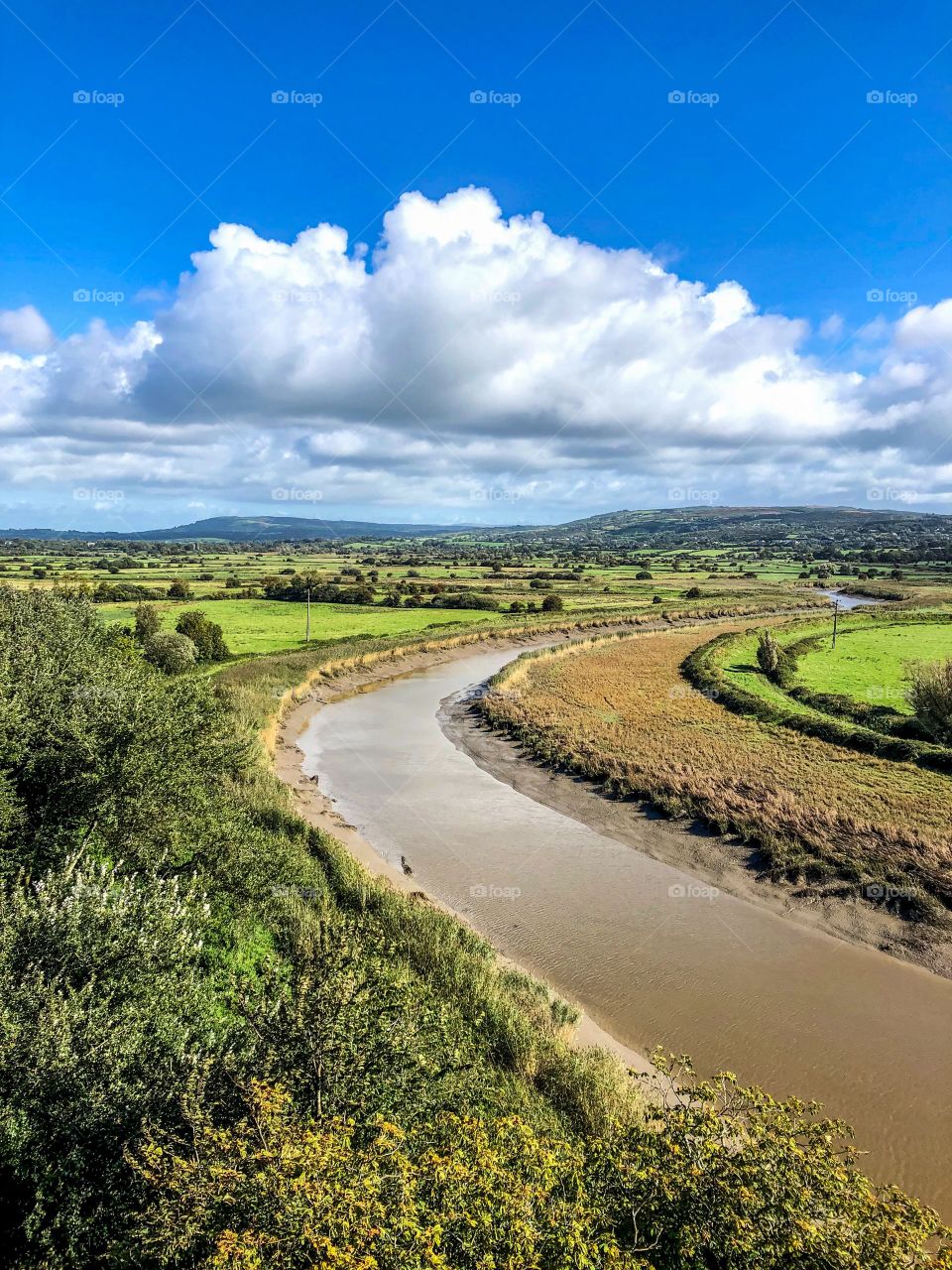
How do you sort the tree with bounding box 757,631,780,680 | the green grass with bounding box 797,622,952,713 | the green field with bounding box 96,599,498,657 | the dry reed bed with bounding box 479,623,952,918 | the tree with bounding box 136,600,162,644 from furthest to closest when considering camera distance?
the green field with bounding box 96,599,498,657, the tree with bounding box 757,631,780,680, the tree with bounding box 136,600,162,644, the green grass with bounding box 797,622,952,713, the dry reed bed with bounding box 479,623,952,918

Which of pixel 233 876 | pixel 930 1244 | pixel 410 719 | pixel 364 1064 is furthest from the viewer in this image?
pixel 410 719

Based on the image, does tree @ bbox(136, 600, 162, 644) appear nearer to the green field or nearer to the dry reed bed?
the green field

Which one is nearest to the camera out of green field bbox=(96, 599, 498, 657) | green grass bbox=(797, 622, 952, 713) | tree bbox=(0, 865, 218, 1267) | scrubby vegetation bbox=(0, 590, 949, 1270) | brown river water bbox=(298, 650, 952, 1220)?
scrubby vegetation bbox=(0, 590, 949, 1270)

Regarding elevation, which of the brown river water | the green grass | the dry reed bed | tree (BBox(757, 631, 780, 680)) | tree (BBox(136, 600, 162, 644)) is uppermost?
tree (BBox(136, 600, 162, 644))

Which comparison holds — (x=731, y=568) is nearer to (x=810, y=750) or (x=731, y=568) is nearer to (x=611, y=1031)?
(x=810, y=750)

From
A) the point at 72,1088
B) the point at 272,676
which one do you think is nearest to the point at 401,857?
the point at 72,1088

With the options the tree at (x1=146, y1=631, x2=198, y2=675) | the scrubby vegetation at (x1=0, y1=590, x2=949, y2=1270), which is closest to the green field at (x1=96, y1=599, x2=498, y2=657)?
the tree at (x1=146, y1=631, x2=198, y2=675)

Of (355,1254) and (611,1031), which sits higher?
(355,1254)
